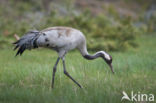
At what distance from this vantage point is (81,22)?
13312mm

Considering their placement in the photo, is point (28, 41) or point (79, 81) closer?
point (28, 41)

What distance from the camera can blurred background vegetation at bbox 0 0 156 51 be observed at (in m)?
12.1

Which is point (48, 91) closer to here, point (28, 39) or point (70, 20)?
point (28, 39)

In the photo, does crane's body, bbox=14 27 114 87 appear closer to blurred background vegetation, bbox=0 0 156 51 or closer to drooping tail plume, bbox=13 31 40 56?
drooping tail plume, bbox=13 31 40 56

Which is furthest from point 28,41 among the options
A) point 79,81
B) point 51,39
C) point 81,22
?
point 81,22

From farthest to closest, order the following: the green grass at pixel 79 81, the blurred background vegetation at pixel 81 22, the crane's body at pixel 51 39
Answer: the blurred background vegetation at pixel 81 22
the crane's body at pixel 51 39
the green grass at pixel 79 81

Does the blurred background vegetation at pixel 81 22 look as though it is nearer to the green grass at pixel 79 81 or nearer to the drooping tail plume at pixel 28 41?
the green grass at pixel 79 81

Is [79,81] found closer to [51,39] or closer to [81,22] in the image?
[51,39]

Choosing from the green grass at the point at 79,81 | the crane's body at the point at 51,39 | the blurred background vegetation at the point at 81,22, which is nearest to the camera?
the green grass at the point at 79,81

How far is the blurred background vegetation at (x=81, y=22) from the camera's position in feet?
39.8

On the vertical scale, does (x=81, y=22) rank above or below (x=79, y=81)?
above

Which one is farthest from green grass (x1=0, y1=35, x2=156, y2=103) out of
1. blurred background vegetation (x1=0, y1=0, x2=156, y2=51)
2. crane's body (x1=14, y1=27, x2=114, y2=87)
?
blurred background vegetation (x1=0, y1=0, x2=156, y2=51)

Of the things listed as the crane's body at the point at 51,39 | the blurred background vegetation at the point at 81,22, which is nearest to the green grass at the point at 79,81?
the crane's body at the point at 51,39

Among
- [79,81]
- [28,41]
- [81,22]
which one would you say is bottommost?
[79,81]
